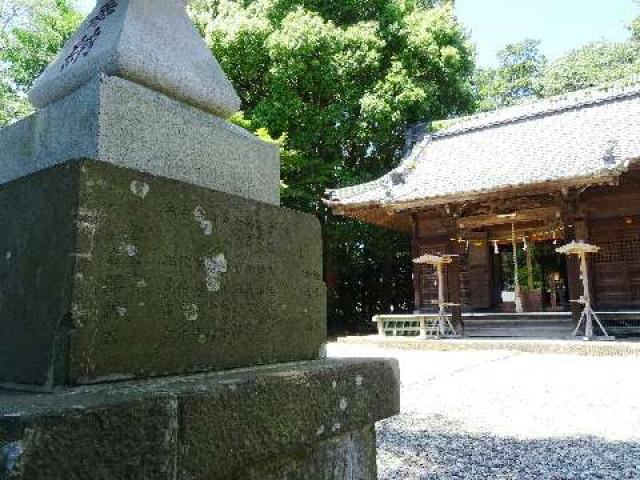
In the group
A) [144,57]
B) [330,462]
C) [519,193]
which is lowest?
[330,462]

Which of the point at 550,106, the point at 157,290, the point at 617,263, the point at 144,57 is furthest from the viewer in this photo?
the point at 550,106

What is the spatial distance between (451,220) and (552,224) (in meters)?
4.64

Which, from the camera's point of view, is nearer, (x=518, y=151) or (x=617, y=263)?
(x=617, y=263)

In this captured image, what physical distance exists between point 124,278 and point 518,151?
47.8 feet

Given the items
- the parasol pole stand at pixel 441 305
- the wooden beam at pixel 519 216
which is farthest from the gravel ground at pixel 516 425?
the wooden beam at pixel 519 216

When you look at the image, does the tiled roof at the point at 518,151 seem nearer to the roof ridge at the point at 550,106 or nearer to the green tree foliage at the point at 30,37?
the roof ridge at the point at 550,106

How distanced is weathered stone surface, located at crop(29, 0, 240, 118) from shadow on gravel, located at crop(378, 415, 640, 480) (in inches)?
98.7

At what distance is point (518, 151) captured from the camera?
14.2 metres

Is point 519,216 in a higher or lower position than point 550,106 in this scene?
lower

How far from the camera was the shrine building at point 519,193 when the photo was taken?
1155 cm

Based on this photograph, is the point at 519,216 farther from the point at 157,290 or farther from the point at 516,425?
the point at 157,290

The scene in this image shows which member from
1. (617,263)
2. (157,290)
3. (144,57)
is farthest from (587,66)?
(157,290)

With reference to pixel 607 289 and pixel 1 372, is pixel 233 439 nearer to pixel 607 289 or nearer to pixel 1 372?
pixel 1 372

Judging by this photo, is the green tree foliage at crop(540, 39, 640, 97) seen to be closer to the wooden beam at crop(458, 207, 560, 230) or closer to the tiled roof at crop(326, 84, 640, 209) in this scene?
the tiled roof at crop(326, 84, 640, 209)
